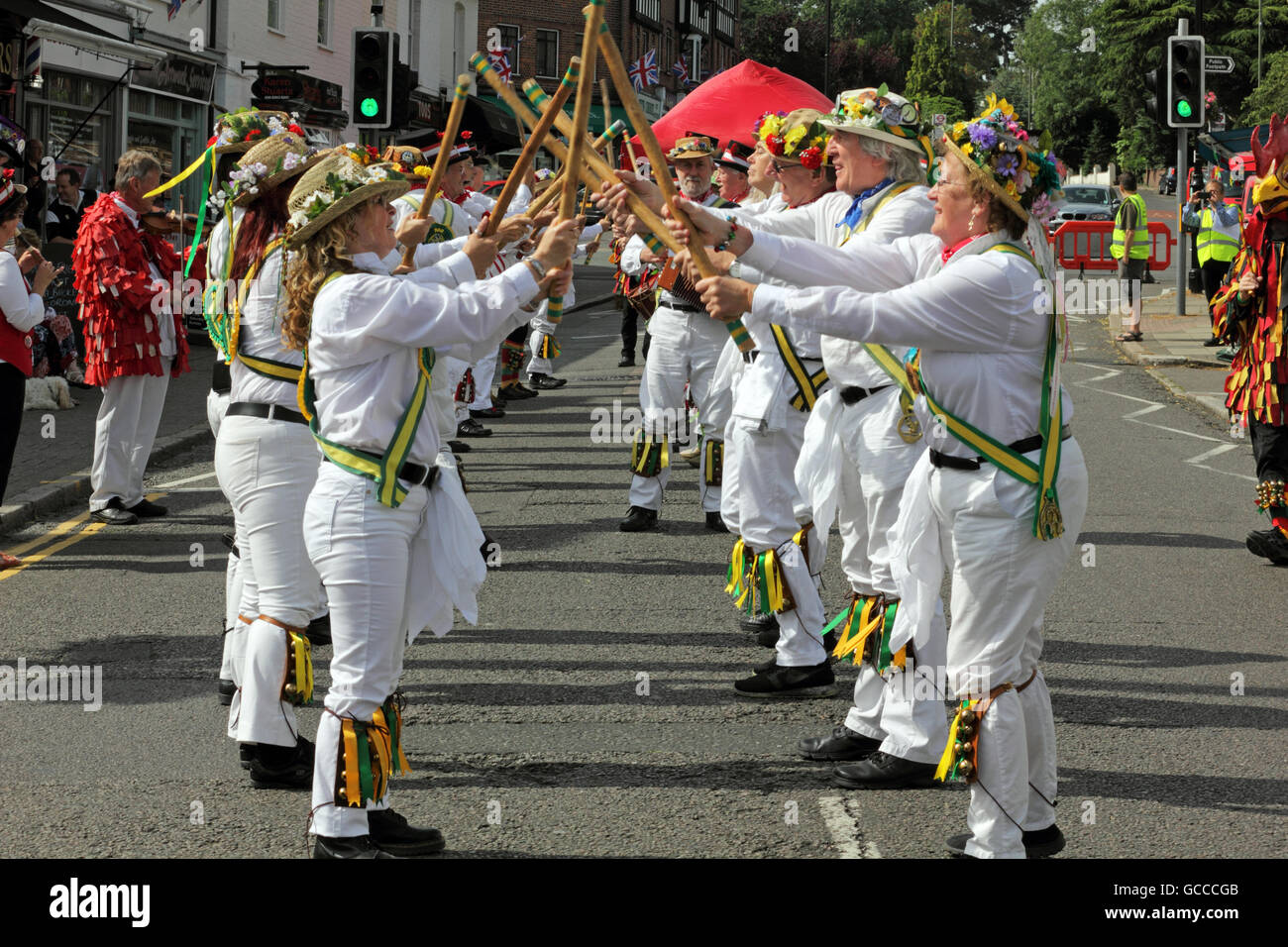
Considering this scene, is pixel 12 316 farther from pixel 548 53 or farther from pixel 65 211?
pixel 548 53

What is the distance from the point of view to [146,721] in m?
6.07

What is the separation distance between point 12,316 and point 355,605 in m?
4.81

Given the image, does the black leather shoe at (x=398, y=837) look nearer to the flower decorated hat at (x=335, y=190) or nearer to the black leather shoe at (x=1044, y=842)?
the black leather shoe at (x=1044, y=842)

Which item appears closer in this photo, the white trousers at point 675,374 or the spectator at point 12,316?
the spectator at point 12,316

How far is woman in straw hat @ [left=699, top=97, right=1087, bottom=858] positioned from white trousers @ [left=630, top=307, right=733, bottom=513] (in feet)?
16.9

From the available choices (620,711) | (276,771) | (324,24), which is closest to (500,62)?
(620,711)

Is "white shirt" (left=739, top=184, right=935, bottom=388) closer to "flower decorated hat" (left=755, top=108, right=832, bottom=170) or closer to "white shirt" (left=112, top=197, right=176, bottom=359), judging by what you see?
"flower decorated hat" (left=755, top=108, right=832, bottom=170)

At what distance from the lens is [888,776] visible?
532 centimetres

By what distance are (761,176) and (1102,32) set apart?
242ft

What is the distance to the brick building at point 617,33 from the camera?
2277 inches

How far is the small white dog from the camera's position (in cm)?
1423

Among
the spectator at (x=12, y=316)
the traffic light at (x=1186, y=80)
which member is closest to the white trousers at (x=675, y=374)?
the spectator at (x=12, y=316)

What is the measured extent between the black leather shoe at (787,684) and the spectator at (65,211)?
12.6 metres
